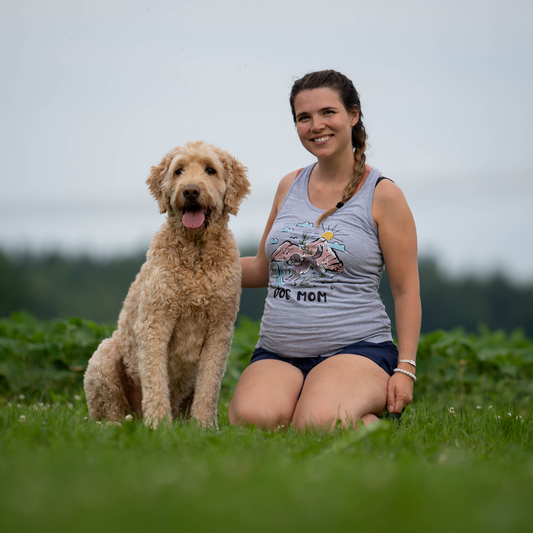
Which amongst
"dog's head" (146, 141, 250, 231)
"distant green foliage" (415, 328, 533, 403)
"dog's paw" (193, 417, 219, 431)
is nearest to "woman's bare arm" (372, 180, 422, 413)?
"dog's head" (146, 141, 250, 231)

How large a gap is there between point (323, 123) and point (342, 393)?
1.70m

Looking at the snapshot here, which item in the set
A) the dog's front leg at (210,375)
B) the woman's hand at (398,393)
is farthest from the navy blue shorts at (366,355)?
the dog's front leg at (210,375)

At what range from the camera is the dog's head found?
3705 millimetres

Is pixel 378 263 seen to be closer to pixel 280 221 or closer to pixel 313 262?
pixel 313 262

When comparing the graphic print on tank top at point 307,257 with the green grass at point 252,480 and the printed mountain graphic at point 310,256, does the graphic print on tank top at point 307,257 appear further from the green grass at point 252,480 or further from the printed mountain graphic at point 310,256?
the green grass at point 252,480

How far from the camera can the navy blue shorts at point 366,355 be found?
3.60 m

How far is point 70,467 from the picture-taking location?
6.95ft

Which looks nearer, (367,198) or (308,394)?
(308,394)

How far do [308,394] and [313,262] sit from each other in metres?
0.83

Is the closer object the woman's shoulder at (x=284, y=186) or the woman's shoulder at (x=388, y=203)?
the woman's shoulder at (x=388, y=203)

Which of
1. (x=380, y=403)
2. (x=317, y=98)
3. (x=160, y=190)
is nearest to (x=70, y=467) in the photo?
(x=380, y=403)

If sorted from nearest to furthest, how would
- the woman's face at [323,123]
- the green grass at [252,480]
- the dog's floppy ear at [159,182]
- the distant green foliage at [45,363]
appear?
the green grass at [252,480]
the woman's face at [323,123]
the dog's floppy ear at [159,182]
the distant green foliage at [45,363]

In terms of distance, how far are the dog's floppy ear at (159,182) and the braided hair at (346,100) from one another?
3.25 ft

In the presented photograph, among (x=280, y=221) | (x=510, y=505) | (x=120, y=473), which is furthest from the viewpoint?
(x=280, y=221)
